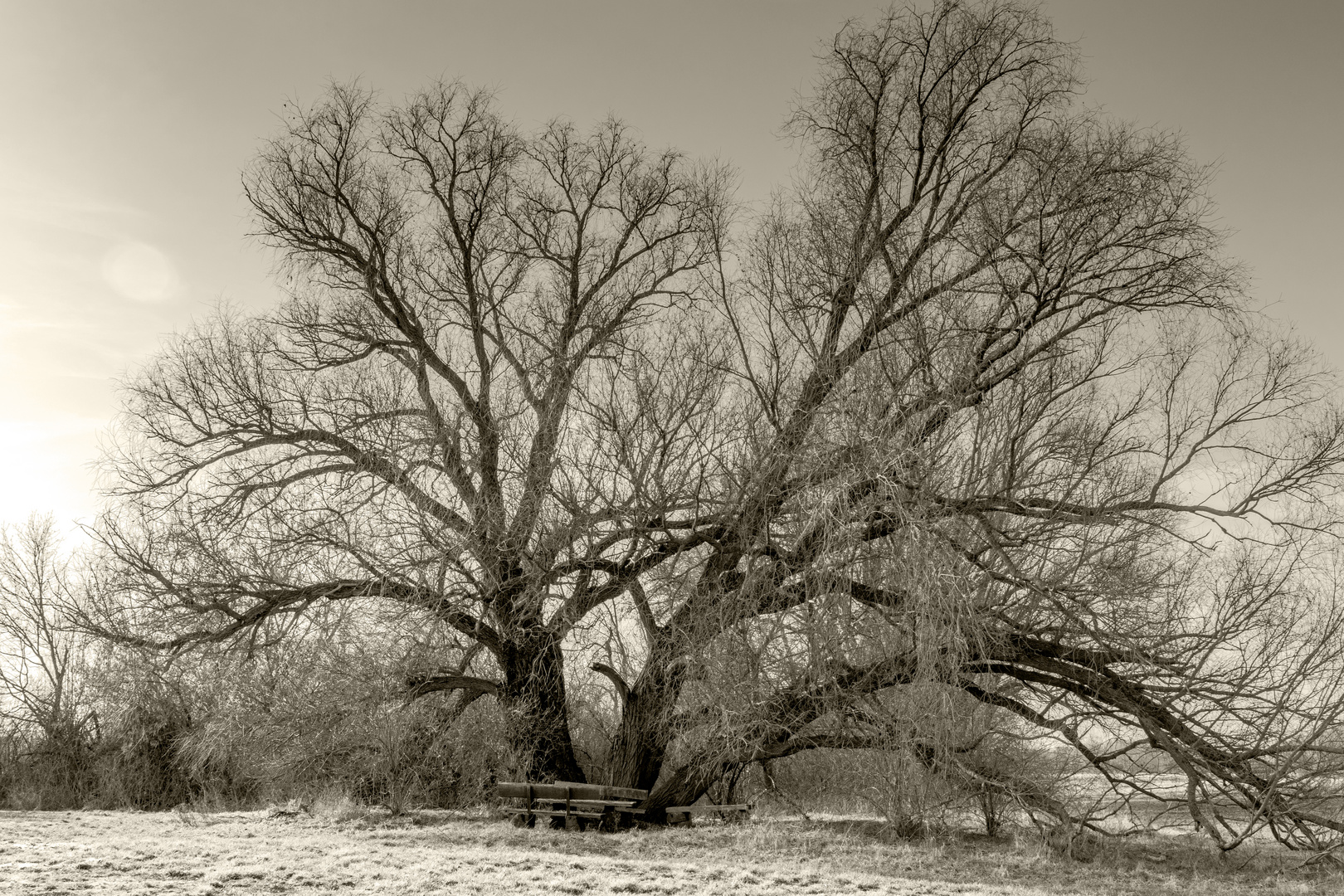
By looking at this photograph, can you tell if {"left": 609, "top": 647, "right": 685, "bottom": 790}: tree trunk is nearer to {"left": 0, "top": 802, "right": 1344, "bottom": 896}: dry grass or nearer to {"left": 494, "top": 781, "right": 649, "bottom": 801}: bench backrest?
{"left": 494, "top": 781, "right": 649, "bottom": 801}: bench backrest

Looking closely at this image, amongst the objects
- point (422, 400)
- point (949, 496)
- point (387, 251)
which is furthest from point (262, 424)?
point (949, 496)

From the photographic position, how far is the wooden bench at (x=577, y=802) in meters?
13.9

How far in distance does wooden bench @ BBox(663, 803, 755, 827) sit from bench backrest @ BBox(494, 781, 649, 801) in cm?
50

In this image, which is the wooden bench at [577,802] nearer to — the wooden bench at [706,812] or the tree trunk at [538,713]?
the wooden bench at [706,812]

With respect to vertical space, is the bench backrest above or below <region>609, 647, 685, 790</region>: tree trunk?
below

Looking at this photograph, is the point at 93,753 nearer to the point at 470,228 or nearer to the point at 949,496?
the point at 470,228

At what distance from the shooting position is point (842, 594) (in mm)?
11023

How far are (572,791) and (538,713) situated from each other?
56.4 inches

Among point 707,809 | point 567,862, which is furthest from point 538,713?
point 567,862

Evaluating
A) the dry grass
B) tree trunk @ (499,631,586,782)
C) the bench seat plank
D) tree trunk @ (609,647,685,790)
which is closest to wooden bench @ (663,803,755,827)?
the bench seat plank

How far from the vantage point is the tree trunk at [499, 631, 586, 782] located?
14.7m

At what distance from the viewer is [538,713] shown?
1498cm

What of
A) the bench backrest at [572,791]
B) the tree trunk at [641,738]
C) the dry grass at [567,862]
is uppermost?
the tree trunk at [641,738]

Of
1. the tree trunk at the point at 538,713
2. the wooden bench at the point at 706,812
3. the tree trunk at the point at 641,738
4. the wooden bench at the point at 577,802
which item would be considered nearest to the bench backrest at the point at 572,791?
the wooden bench at the point at 577,802
